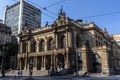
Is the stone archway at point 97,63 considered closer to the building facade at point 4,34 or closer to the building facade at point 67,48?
the building facade at point 67,48

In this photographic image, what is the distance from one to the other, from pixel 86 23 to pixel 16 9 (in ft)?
231

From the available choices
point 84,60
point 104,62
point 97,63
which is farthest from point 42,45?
point 104,62

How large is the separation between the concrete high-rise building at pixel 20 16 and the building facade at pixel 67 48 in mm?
50232

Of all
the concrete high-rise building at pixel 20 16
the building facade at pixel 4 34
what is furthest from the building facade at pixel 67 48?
the concrete high-rise building at pixel 20 16

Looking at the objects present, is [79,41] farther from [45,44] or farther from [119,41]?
[119,41]

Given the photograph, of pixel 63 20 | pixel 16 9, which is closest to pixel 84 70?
pixel 63 20

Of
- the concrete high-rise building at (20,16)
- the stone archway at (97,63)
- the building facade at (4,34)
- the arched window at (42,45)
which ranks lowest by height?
the stone archway at (97,63)

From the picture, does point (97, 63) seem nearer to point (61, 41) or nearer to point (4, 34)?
point (61, 41)

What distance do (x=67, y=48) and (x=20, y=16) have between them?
70.3m

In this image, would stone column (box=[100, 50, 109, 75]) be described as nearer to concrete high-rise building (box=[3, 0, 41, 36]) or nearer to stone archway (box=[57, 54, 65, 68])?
stone archway (box=[57, 54, 65, 68])

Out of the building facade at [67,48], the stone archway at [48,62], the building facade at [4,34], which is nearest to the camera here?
the building facade at [67,48]

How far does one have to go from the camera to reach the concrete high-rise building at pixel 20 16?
114 meters

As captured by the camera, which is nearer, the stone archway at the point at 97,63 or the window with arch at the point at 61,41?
the stone archway at the point at 97,63

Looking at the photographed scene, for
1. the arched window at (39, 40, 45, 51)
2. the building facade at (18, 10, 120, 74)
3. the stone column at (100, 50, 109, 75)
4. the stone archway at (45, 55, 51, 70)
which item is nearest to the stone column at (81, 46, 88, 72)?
the building facade at (18, 10, 120, 74)
